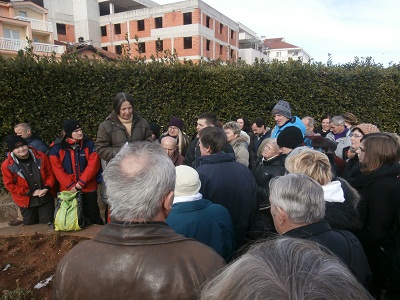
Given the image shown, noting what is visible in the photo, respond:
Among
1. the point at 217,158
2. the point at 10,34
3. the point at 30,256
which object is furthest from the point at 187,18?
the point at 30,256

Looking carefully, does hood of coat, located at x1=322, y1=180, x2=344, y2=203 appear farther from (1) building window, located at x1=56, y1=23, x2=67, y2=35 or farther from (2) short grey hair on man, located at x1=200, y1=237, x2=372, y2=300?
(1) building window, located at x1=56, y1=23, x2=67, y2=35

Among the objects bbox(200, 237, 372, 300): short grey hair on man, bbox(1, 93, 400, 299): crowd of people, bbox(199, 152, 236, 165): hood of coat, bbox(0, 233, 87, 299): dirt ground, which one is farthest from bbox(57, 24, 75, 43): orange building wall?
bbox(200, 237, 372, 300): short grey hair on man

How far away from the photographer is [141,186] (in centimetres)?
140

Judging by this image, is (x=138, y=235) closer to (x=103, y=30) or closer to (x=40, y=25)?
(x=40, y=25)

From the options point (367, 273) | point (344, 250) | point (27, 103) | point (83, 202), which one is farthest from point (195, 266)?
point (27, 103)

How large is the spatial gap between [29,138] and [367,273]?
592 cm

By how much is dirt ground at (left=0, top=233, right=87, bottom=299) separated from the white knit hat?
1.85 metres

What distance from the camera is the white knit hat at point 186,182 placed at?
7.17 ft

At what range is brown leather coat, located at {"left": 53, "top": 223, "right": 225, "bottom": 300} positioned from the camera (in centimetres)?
128

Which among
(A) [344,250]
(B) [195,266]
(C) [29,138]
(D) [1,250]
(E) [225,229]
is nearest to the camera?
(B) [195,266]

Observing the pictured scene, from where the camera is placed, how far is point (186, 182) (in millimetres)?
2188

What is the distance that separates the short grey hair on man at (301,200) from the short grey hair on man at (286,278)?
3.16ft

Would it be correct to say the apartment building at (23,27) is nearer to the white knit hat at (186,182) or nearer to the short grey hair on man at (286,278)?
the white knit hat at (186,182)

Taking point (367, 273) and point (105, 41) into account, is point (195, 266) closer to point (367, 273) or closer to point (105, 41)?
point (367, 273)
